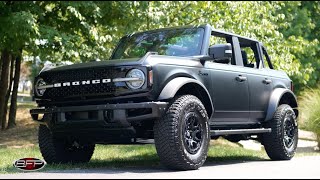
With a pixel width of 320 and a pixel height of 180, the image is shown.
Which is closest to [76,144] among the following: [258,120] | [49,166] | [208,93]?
[49,166]

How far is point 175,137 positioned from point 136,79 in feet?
2.61

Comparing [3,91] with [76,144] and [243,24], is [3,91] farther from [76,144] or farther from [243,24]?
[76,144]

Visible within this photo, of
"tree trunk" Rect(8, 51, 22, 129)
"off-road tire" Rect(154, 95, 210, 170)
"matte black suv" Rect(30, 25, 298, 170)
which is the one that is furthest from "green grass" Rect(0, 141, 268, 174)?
"tree trunk" Rect(8, 51, 22, 129)

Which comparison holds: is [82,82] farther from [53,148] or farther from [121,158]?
[121,158]

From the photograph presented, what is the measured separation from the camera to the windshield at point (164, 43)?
7.10 m

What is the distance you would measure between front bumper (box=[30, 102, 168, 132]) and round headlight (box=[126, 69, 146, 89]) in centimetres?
27

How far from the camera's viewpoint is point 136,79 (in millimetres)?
5887

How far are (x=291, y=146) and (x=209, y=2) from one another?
23.1 ft

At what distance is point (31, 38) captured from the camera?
1257cm

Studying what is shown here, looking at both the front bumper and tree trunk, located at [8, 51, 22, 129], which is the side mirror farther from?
tree trunk, located at [8, 51, 22, 129]

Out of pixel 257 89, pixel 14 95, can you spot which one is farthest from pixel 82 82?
pixel 14 95

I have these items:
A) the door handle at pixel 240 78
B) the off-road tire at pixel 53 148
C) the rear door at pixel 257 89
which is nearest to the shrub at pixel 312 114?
the rear door at pixel 257 89

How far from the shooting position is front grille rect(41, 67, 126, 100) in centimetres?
605

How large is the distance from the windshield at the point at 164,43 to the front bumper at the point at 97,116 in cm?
143
